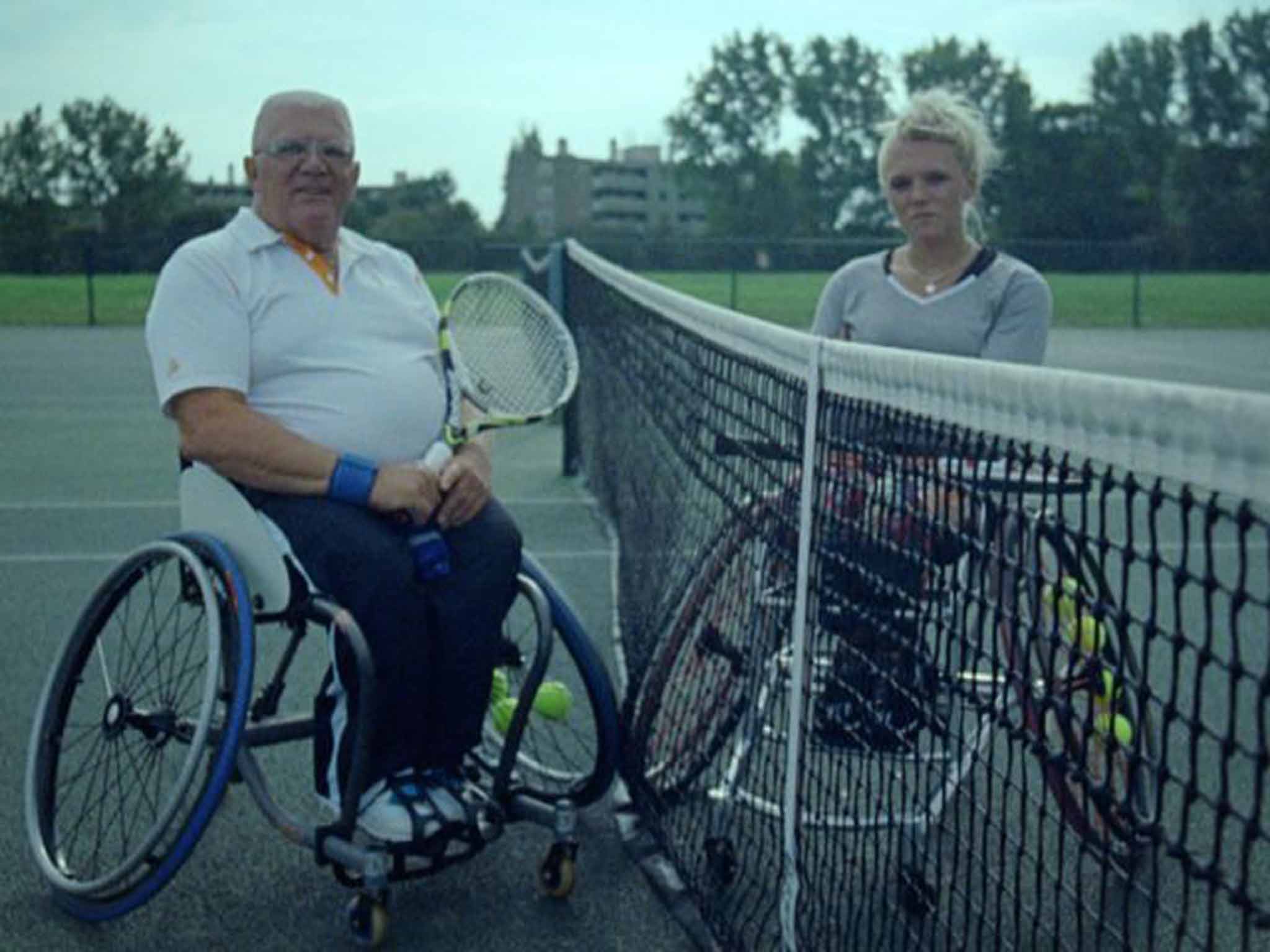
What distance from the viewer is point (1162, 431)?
1978 mm

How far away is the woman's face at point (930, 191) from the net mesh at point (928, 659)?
1.84 ft

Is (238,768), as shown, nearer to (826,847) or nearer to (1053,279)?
(826,847)

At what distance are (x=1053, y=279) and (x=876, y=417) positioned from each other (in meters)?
42.1

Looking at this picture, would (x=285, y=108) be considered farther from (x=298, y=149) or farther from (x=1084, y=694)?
(x=1084, y=694)

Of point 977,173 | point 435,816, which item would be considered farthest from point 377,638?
point 977,173

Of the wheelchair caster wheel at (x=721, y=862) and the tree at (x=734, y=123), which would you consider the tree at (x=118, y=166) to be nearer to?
the tree at (x=734, y=123)

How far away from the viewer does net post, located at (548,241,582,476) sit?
10828mm

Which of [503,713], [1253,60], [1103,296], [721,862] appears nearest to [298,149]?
[503,713]

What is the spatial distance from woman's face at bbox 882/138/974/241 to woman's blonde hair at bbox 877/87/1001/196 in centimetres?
2

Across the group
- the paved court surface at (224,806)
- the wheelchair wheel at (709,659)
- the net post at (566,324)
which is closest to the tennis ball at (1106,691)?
the wheelchair wheel at (709,659)

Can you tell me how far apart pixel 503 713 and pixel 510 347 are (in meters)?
1.07

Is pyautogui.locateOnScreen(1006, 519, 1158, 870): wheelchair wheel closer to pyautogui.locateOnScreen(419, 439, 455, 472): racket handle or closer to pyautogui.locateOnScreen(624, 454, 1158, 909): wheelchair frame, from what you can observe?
pyautogui.locateOnScreen(624, 454, 1158, 909): wheelchair frame

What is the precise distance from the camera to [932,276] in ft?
15.9

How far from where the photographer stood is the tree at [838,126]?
80.1 meters
